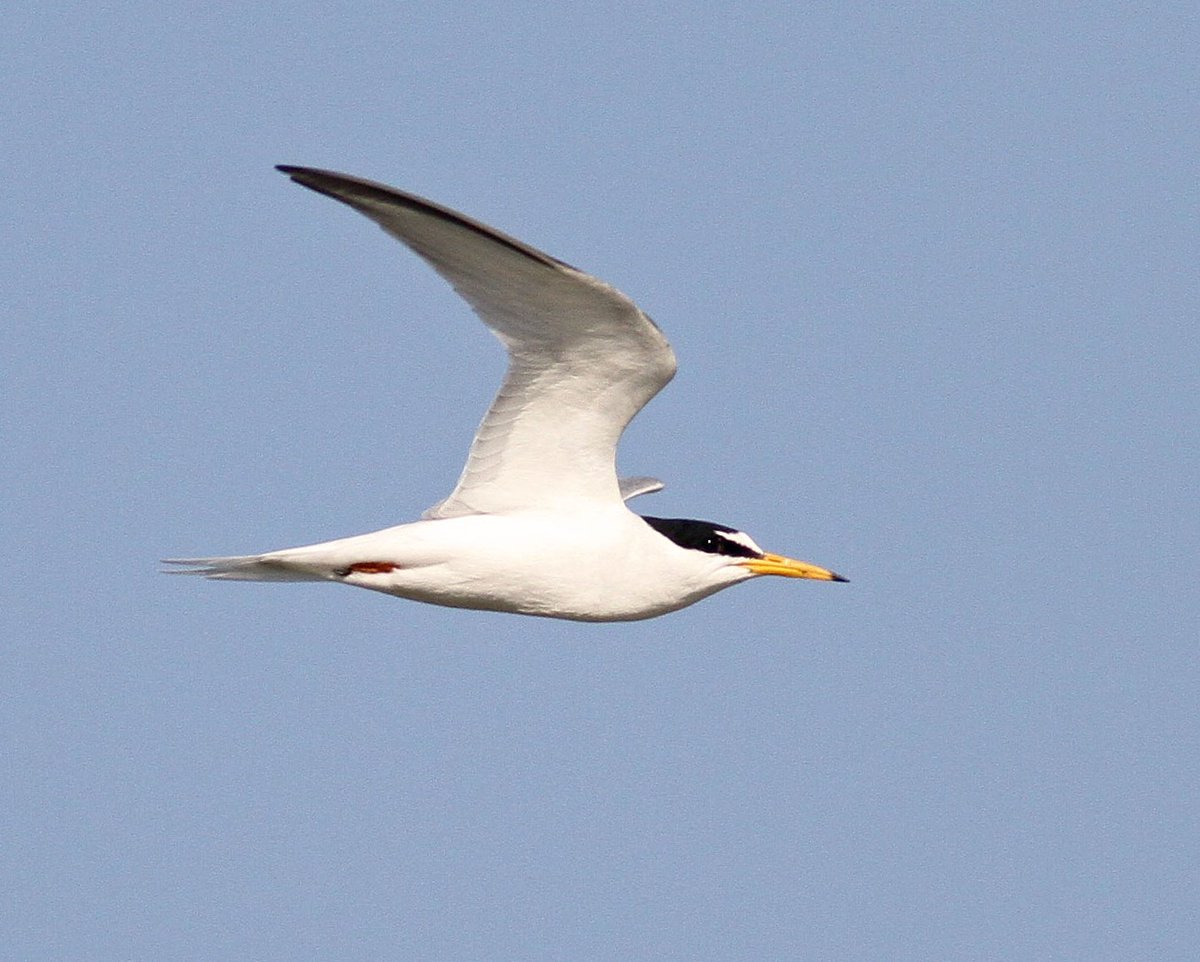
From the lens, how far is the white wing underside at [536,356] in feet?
30.4

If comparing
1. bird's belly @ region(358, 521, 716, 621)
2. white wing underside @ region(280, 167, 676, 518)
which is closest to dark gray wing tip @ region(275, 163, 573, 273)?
white wing underside @ region(280, 167, 676, 518)

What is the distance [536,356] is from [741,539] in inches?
74.0

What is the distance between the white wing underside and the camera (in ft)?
30.4

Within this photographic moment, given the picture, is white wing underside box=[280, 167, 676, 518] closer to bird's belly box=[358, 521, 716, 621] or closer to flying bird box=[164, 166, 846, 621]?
flying bird box=[164, 166, 846, 621]

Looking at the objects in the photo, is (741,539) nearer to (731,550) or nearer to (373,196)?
(731,550)

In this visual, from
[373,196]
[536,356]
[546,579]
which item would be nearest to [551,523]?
[546,579]

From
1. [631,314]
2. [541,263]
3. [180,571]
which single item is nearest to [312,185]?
[541,263]

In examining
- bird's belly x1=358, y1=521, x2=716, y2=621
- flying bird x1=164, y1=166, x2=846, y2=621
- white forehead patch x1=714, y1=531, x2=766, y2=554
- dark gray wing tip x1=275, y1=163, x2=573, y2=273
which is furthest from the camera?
white forehead patch x1=714, y1=531, x2=766, y2=554

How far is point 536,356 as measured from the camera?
1054 cm

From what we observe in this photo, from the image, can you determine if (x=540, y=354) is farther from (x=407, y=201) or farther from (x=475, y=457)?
(x=407, y=201)

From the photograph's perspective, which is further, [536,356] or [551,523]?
[551,523]

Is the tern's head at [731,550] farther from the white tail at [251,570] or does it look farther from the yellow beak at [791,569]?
the white tail at [251,570]

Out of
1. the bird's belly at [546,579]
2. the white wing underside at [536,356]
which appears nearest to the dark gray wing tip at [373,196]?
the white wing underside at [536,356]

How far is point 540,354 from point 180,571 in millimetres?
2608
